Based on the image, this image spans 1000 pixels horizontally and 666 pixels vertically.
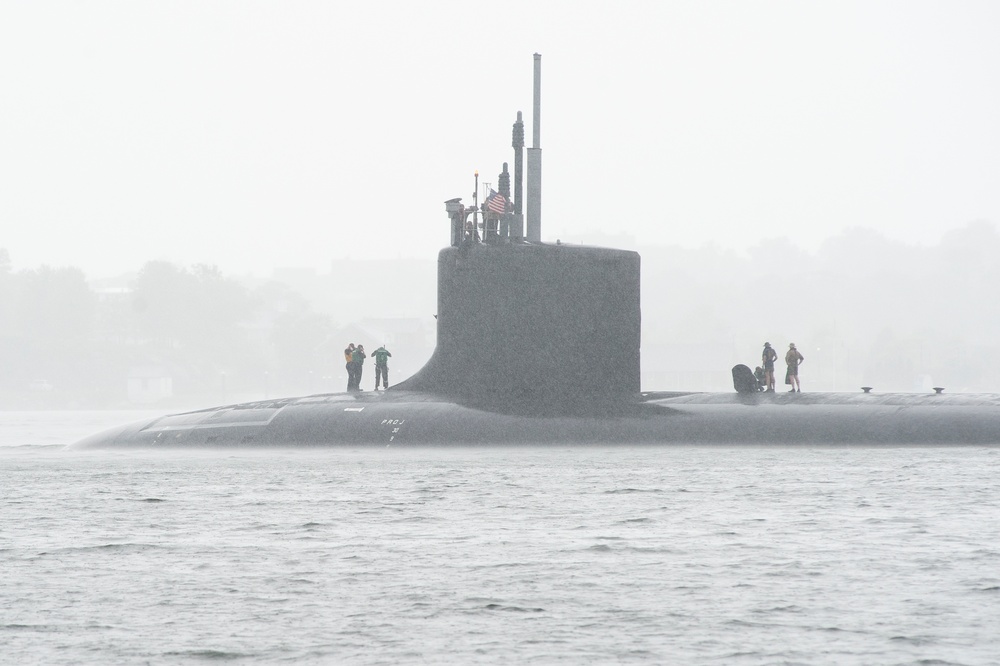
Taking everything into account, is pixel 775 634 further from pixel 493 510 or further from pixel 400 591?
pixel 493 510

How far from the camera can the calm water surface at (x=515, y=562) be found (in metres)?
10.1

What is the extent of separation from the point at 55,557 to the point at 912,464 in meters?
12.1

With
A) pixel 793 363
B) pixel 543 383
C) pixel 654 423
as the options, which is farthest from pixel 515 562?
pixel 793 363

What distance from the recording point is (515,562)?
13.3 meters

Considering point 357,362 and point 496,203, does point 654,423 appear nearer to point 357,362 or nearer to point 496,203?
point 496,203

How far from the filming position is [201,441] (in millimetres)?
25625

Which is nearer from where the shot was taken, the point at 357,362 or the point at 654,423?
the point at 654,423

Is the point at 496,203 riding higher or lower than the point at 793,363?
higher

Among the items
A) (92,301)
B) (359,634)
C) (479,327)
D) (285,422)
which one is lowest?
(359,634)

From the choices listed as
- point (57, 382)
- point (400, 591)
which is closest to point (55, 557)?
point (400, 591)

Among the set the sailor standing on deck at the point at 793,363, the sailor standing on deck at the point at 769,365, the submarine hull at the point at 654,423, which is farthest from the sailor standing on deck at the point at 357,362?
the sailor standing on deck at the point at 793,363

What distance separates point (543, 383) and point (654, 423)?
6.56ft

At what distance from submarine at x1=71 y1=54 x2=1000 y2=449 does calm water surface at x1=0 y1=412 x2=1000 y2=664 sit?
3.59 ft

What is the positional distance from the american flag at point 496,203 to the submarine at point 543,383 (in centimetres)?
2
